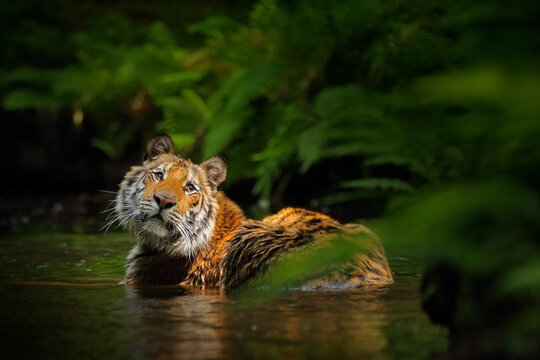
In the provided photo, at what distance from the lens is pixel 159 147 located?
6410mm

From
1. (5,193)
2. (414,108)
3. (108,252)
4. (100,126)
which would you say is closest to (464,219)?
(414,108)

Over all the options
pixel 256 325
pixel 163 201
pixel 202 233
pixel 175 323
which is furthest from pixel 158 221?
pixel 256 325

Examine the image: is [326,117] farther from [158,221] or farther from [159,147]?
[158,221]

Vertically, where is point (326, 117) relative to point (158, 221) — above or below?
above

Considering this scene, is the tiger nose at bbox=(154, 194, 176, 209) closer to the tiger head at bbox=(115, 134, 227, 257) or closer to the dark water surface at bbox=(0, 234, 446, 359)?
the tiger head at bbox=(115, 134, 227, 257)

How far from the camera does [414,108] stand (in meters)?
2.82

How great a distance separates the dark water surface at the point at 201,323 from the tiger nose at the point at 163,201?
1.84 feet

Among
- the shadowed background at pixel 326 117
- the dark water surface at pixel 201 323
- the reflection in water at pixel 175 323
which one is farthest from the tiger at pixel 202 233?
the shadowed background at pixel 326 117

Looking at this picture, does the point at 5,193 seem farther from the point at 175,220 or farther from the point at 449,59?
the point at 449,59

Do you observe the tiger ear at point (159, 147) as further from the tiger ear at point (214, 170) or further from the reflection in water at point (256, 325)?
the reflection in water at point (256, 325)

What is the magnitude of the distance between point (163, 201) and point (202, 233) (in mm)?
425

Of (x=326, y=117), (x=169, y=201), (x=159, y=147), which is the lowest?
(x=169, y=201)

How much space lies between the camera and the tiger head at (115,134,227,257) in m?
5.79

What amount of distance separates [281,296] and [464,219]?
279 centimetres
